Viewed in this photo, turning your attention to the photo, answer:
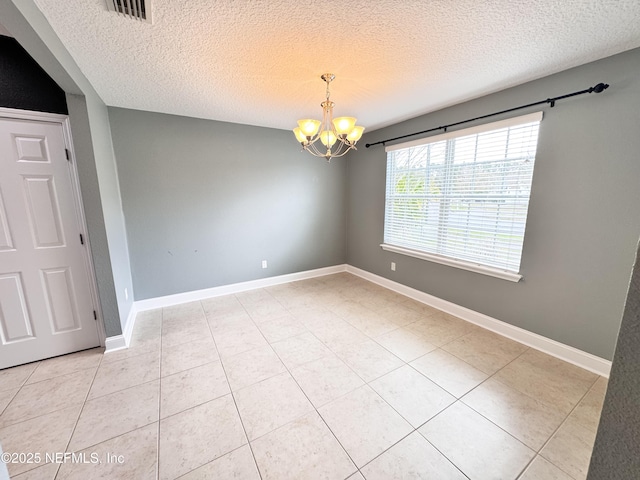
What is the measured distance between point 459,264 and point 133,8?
11.1 ft

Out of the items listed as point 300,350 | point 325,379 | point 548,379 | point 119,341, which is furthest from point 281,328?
point 548,379

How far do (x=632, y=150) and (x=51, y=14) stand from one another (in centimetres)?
380

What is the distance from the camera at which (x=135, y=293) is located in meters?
3.05

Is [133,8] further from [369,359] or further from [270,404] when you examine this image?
[369,359]

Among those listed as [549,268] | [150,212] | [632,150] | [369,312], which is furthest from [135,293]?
[632,150]

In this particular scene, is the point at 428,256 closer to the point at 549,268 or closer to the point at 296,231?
the point at 549,268

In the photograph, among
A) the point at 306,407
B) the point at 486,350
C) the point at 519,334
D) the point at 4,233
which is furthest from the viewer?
the point at 519,334

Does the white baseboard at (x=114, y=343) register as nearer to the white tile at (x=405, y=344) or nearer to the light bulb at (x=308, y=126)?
the white tile at (x=405, y=344)

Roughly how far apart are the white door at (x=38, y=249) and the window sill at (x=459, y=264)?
3.51 metres

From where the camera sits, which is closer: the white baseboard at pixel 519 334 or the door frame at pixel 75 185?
the door frame at pixel 75 185

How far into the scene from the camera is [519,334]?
241 cm

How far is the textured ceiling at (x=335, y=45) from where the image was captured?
4.54 ft

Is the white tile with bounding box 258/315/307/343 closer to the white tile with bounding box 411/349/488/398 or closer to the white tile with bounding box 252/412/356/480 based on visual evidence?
the white tile with bounding box 252/412/356/480

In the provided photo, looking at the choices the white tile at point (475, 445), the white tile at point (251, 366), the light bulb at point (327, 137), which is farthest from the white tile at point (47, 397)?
the light bulb at point (327, 137)
